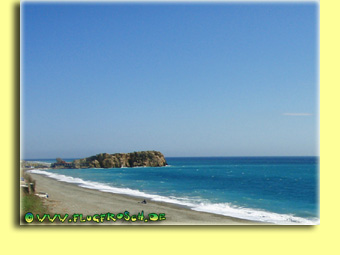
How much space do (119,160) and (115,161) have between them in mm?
92

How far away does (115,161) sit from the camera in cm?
724

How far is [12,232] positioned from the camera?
5809 mm

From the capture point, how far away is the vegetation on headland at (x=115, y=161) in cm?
705

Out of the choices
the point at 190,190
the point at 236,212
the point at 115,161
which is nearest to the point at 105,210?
the point at 115,161

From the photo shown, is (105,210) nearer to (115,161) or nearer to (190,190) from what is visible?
(115,161)

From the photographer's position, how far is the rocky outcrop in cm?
708

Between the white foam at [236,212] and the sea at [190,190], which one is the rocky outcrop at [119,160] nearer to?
the sea at [190,190]

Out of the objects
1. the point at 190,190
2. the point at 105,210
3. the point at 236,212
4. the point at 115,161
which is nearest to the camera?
the point at 105,210

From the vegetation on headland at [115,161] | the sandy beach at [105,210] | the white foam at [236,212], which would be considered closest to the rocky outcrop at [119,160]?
the vegetation on headland at [115,161]

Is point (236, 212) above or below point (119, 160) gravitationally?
below

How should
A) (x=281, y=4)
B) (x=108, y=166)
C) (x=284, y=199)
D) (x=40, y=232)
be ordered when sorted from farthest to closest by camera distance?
1. (x=284, y=199)
2. (x=108, y=166)
3. (x=281, y=4)
4. (x=40, y=232)
